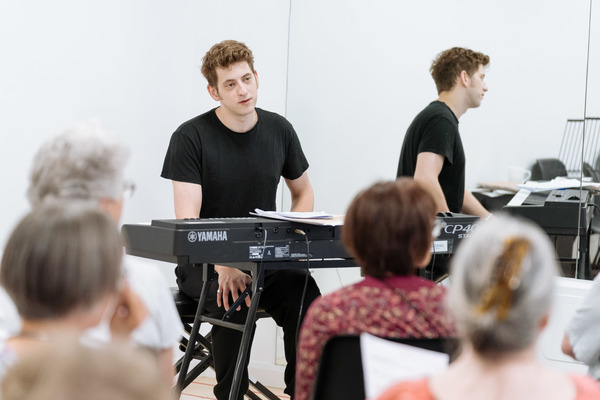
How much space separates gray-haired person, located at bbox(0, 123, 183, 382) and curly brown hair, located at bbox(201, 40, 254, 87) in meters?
1.70

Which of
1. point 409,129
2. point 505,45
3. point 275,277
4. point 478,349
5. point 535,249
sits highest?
point 505,45

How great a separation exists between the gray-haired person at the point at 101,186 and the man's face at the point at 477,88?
2.44 metres

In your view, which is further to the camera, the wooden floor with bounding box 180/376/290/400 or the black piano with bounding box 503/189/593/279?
the wooden floor with bounding box 180/376/290/400

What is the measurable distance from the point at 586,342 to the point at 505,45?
7.18 ft

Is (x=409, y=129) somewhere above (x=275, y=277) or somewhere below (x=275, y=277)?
above

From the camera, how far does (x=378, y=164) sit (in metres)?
4.05

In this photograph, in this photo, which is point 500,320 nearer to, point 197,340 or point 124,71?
point 197,340

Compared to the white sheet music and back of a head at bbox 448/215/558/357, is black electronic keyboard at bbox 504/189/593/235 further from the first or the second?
back of a head at bbox 448/215/558/357

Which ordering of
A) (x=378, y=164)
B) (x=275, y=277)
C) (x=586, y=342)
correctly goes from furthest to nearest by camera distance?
(x=378, y=164)
(x=275, y=277)
(x=586, y=342)

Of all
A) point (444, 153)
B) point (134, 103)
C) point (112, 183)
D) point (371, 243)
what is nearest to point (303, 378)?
point (371, 243)

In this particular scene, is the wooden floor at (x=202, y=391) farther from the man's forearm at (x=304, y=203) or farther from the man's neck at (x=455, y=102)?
the man's neck at (x=455, y=102)

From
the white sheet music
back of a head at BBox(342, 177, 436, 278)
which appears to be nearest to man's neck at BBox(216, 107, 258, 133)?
back of a head at BBox(342, 177, 436, 278)

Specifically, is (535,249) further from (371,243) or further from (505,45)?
(505,45)

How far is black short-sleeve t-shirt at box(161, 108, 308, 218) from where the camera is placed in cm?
319
